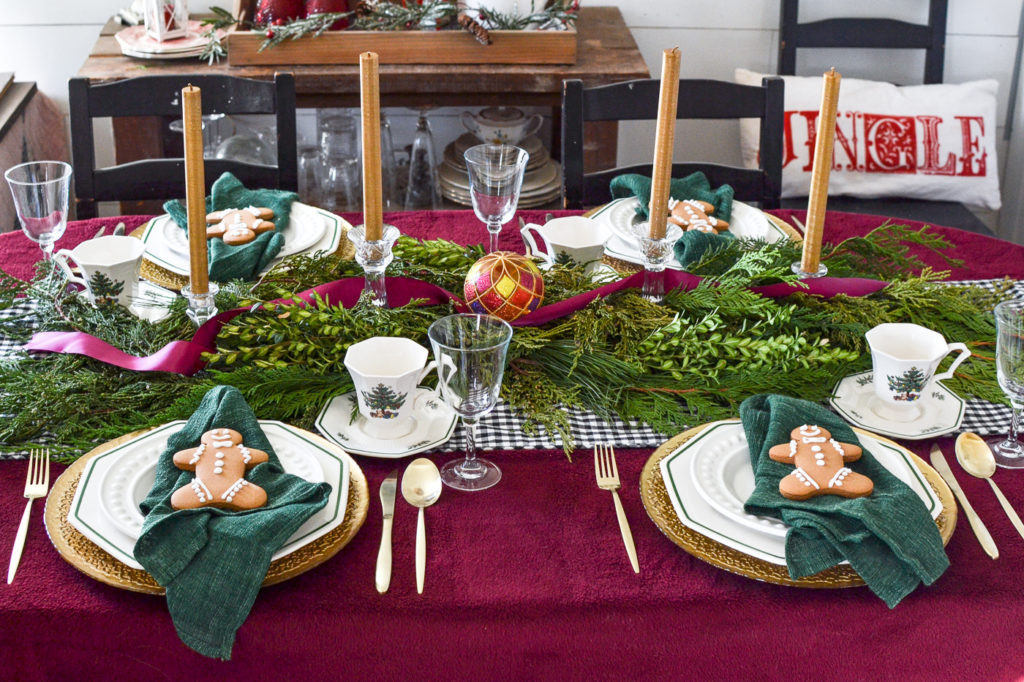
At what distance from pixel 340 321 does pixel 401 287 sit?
0.32ft

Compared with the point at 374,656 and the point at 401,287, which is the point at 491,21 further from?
the point at 374,656

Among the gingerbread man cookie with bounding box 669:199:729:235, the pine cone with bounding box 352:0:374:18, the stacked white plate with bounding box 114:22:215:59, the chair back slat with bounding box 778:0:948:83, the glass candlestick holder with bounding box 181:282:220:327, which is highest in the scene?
the pine cone with bounding box 352:0:374:18

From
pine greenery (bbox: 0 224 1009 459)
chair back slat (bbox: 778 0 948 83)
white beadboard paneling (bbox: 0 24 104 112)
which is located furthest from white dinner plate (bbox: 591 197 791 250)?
white beadboard paneling (bbox: 0 24 104 112)

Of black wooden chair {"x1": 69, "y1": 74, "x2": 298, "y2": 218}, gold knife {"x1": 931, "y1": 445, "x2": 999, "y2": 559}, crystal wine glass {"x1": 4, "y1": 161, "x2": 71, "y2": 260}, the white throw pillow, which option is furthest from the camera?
the white throw pillow

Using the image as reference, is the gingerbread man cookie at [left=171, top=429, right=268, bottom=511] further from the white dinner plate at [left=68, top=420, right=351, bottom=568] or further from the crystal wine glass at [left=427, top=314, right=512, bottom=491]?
the crystal wine glass at [left=427, top=314, right=512, bottom=491]

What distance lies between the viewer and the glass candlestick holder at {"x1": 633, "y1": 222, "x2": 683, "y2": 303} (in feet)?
3.77

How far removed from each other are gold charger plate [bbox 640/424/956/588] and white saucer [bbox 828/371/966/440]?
0.05m

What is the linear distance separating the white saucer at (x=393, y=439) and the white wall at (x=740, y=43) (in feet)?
5.88

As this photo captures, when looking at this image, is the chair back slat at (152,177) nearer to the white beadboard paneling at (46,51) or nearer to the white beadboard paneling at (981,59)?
the white beadboard paneling at (46,51)

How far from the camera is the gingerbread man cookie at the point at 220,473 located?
83cm

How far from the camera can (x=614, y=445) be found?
1001 mm

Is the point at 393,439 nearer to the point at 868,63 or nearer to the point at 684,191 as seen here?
the point at 684,191

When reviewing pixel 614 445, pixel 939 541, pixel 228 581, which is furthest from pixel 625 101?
pixel 228 581

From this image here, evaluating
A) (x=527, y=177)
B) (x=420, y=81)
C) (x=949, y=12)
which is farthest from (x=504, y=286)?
(x=949, y=12)
